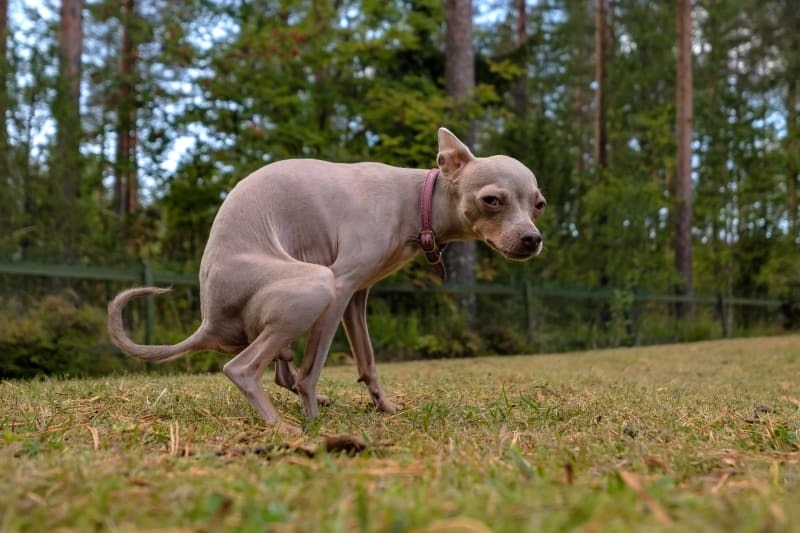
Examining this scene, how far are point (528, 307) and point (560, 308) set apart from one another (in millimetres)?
1225

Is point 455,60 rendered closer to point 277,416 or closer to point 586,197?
point 586,197

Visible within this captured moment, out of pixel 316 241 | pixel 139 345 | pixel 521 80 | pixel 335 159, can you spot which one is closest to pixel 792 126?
pixel 521 80

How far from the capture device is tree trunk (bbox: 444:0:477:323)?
12.3m

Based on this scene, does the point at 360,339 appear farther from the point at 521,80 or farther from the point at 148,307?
the point at 521,80

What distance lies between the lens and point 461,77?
41.0 feet

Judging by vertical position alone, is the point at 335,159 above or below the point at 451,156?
above

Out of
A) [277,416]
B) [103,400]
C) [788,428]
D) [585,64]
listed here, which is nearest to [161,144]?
[103,400]

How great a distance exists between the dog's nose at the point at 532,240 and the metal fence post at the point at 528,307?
32.5 feet

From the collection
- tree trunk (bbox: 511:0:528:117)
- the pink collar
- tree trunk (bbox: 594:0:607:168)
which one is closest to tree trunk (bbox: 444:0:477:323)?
tree trunk (bbox: 511:0:528:117)

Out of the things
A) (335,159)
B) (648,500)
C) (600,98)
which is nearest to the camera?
(648,500)

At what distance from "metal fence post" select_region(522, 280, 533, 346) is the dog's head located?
9.75 m

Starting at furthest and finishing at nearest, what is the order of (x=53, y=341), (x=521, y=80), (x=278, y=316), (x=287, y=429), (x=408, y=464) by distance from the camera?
(x=521, y=80) < (x=53, y=341) < (x=278, y=316) < (x=287, y=429) < (x=408, y=464)

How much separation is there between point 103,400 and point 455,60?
1016 centimetres

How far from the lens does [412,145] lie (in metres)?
11.8
